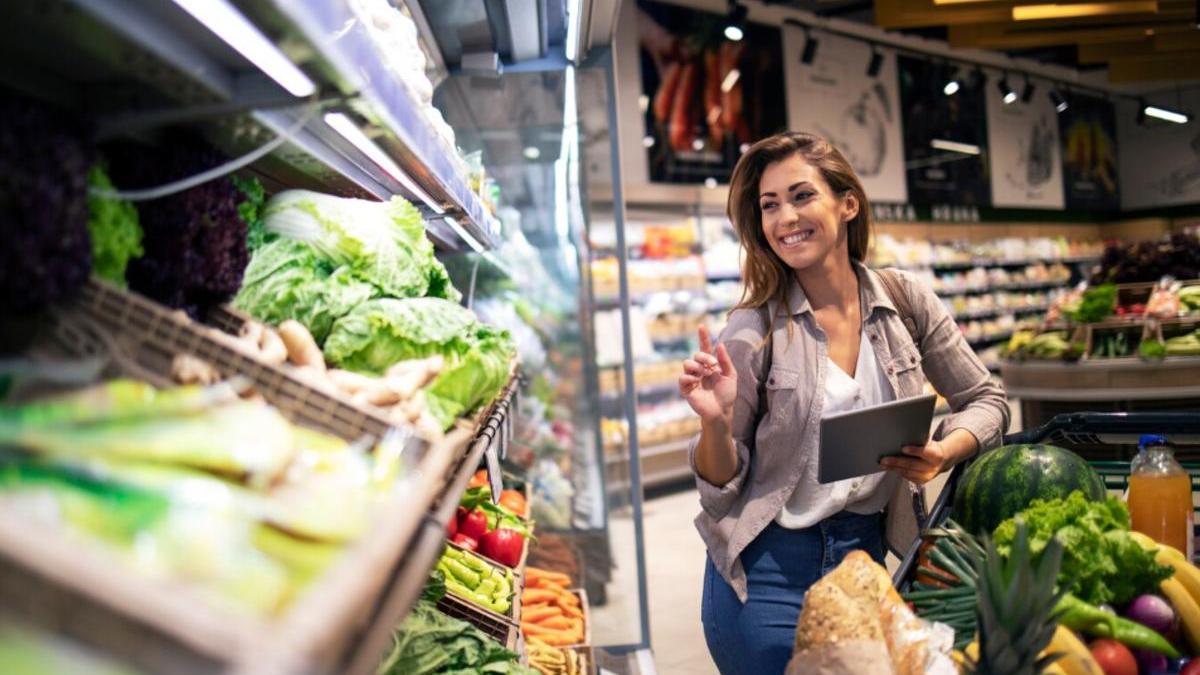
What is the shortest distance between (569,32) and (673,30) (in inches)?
254

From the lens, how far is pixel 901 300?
8.27 ft

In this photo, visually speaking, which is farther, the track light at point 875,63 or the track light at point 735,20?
the track light at point 875,63

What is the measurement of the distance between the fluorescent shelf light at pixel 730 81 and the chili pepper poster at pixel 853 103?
2.94 ft

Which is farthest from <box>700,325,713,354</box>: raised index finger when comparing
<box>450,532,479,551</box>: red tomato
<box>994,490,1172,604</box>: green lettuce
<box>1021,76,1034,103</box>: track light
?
<box>1021,76,1034,103</box>: track light

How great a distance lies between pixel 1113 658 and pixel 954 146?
41.6 ft

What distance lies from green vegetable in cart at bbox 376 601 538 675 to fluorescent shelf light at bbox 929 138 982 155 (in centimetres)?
1208

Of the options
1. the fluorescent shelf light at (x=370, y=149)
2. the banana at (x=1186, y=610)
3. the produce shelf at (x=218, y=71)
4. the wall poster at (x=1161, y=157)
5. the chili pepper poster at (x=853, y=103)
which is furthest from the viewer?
the wall poster at (x=1161, y=157)

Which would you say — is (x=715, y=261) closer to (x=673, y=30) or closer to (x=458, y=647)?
(x=673, y=30)

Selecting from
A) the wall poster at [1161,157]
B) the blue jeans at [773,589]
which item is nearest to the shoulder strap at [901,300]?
the blue jeans at [773,589]

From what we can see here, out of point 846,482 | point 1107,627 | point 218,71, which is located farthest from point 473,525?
point 218,71

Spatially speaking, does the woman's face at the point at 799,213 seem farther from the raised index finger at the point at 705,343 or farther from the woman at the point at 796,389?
the raised index finger at the point at 705,343

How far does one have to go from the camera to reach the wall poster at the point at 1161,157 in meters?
16.4

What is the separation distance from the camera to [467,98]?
3977 millimetres

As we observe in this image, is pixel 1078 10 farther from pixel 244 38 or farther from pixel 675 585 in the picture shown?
pixel 244 38
